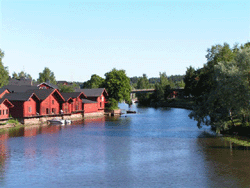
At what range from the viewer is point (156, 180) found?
2781 centimetres

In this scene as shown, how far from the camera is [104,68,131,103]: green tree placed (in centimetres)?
11050

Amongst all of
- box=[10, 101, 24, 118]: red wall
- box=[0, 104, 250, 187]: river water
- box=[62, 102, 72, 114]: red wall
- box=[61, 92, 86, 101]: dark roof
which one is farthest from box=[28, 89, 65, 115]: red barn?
box=[0, 104, 250, 187]: river water

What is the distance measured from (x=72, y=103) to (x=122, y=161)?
59.7 metres

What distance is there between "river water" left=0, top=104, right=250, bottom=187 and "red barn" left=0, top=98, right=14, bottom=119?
630 inches

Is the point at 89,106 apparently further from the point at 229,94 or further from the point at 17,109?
the point at 229,94

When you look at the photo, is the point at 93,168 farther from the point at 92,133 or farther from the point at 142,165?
the point at 92,133

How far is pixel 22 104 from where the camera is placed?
235ft

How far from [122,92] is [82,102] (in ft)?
61.7

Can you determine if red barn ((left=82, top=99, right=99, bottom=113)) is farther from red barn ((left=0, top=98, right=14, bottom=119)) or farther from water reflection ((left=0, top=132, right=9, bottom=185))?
water reflection ((left=0, top=132, right=9, bottom=185))

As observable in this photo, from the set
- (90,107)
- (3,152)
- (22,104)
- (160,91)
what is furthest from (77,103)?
(160,91)

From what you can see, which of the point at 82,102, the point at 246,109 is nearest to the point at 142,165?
the point at 246,109

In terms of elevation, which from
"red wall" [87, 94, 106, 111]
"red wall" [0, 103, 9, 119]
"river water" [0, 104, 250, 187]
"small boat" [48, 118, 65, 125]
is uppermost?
"red wall" [87, 94, 106, 111]

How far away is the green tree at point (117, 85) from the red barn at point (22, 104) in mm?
38749

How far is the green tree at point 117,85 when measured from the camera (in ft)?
363
